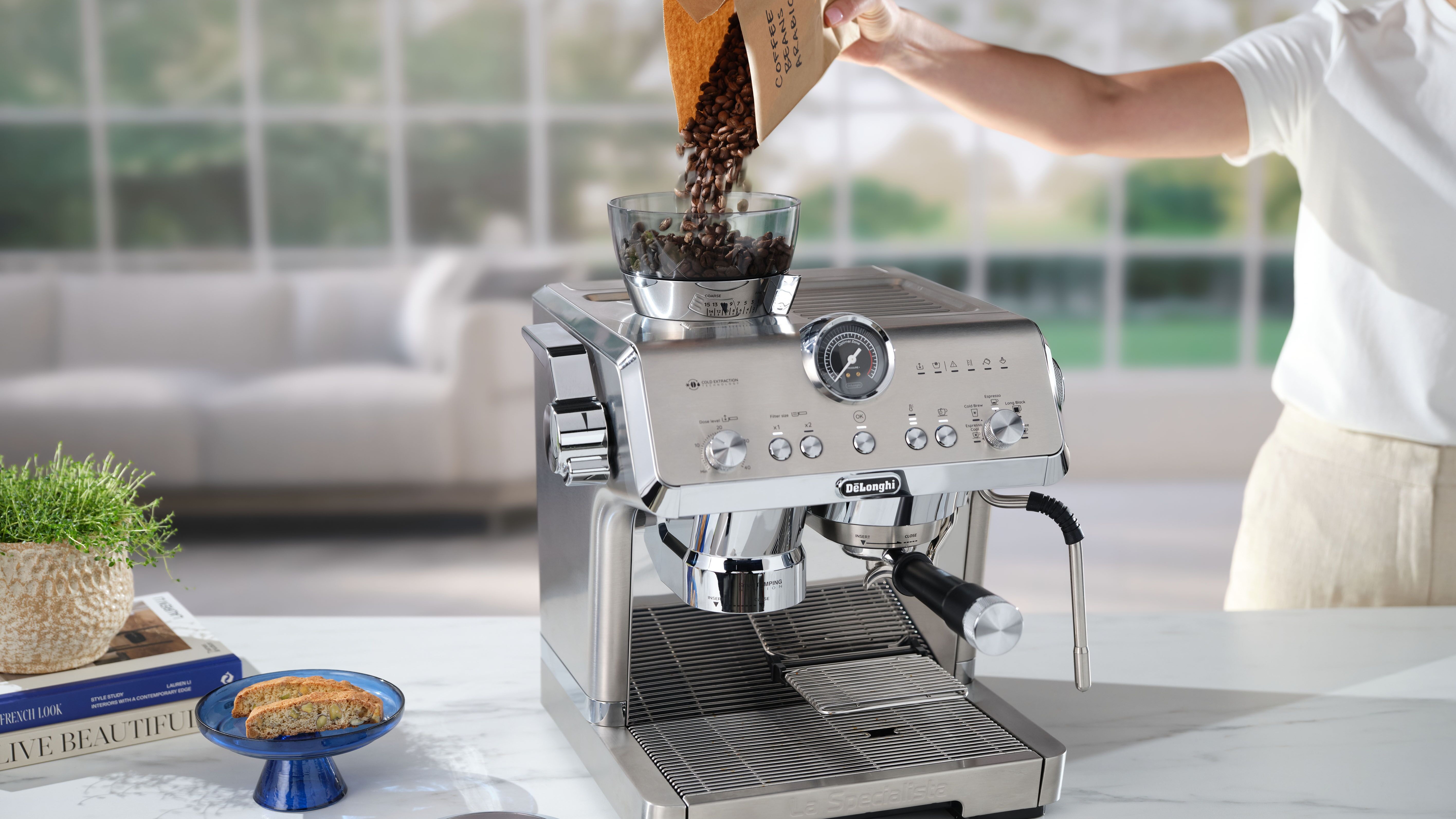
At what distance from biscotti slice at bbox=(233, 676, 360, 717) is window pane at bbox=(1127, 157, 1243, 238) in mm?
4485

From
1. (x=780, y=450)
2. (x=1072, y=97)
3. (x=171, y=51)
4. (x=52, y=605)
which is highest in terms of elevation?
(x=171, y=51)

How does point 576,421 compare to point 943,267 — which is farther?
point 943,267

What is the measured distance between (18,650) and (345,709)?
26 cm

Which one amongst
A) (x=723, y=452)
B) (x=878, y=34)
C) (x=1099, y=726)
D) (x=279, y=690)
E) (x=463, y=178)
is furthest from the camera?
(x=463, y=178)

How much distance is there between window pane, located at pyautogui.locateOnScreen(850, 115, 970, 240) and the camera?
4.94m

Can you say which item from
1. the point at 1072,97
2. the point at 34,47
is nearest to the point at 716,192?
the point at 1072,97

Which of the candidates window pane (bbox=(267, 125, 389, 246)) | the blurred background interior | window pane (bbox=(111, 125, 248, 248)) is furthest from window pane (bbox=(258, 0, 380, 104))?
window pane (bbox=(111, 125, 248, 248))

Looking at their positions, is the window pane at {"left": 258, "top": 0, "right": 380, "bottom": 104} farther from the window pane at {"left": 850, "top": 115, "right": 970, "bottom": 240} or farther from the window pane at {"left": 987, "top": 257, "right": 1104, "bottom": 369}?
the window pane at {"left": 987, "top": 257, "right": 1104, "bottom": 369}

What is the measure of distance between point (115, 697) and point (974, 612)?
624 millimetres

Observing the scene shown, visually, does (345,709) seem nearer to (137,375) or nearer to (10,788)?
(10,788)

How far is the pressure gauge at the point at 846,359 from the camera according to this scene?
31.3 inches

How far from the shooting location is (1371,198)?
1425mm

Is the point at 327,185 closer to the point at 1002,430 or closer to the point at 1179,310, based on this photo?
the point at 1179,310

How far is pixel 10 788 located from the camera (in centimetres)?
89
